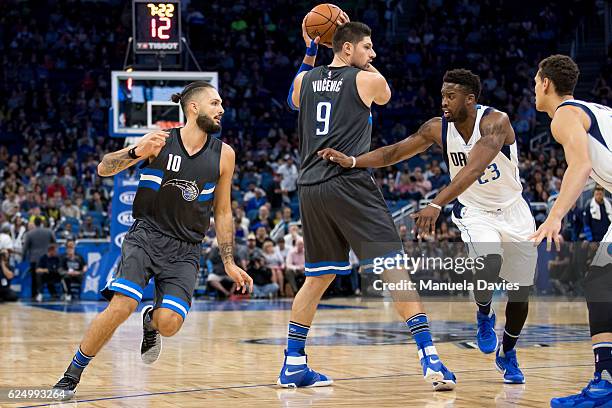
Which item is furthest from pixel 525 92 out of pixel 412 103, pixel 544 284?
pixel 544 284

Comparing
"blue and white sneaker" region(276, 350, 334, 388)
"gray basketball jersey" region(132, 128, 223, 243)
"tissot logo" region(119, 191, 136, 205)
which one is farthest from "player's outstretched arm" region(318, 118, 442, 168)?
"tissot logo" region(119, 191, 136, 205)

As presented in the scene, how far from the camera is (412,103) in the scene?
25906 mm

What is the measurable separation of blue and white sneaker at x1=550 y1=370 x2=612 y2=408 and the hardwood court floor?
0.70 feet

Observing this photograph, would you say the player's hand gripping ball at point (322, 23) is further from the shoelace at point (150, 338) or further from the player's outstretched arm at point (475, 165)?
the shoelace at point (150, 338)

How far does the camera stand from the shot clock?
1481 cm

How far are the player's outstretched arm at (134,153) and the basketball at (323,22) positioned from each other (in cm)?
145

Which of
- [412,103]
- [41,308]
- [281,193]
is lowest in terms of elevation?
[41,308]

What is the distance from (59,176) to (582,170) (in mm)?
17526

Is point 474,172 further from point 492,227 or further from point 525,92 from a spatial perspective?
point 525,92

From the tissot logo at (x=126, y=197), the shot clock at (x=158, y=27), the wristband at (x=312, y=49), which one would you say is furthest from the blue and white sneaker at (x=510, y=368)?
the tissot logo at (x=126, y=197)

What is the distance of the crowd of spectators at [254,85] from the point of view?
65.8 ft

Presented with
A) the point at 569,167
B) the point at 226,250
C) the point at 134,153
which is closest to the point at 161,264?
the point at 226,250

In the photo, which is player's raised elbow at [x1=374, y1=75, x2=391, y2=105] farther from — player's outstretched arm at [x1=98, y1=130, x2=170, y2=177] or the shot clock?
the shot clock

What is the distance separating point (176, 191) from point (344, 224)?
1.03 meters
